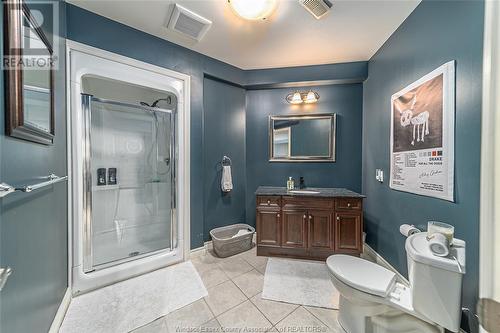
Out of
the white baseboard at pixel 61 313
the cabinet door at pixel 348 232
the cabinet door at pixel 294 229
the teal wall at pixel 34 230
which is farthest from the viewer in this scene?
the cabinet door at pixel 294 229

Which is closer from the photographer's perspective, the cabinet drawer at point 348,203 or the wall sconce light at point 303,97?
the cabinet drawer at point 348,203

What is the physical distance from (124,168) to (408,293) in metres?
3.14

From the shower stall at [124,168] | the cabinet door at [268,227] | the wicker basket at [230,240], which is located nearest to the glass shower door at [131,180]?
the shower stall at [124,168]

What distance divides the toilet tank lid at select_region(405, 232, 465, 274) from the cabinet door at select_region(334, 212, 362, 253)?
1.07 meters

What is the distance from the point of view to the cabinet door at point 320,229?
225 cm

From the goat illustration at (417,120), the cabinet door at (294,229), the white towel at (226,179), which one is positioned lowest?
the cabinet door at (294,229)

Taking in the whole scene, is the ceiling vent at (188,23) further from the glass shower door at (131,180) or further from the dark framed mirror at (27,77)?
the dark framed mirror at (27,77)

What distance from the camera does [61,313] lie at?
1.40 metres

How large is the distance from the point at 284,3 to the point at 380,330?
2534mm

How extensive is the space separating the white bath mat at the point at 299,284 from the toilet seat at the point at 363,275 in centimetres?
45

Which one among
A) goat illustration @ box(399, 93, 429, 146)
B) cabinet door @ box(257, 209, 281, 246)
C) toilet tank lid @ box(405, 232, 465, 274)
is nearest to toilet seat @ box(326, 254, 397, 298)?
toilet tank lid @ box(405, 232, 465, 274)

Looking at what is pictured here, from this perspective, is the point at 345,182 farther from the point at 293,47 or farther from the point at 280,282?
the point at 293,47

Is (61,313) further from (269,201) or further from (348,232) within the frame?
(348,232)

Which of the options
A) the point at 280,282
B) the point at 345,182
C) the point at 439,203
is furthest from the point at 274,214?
the point at 439,203
